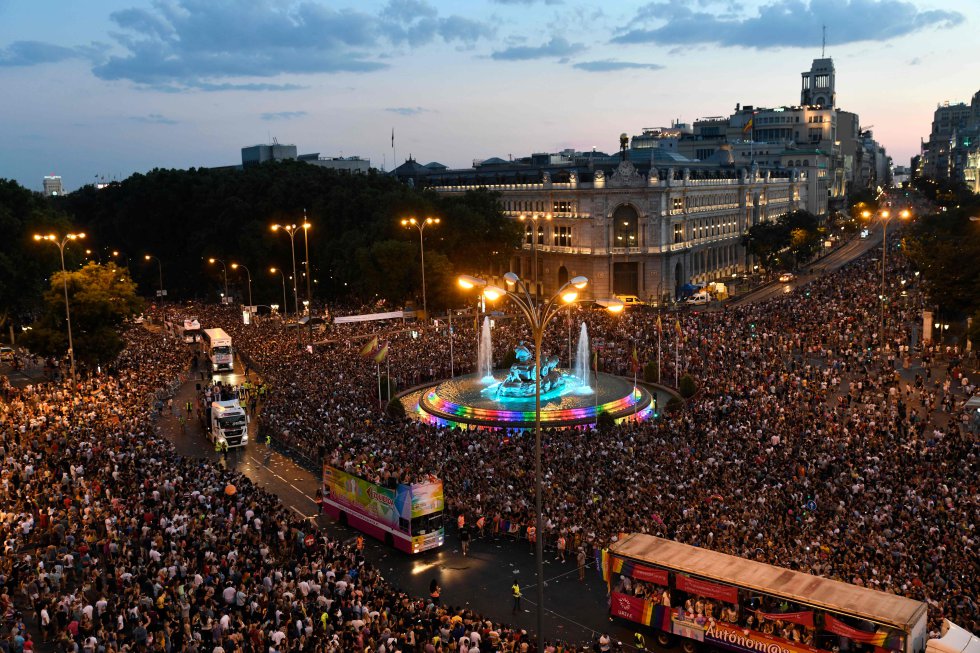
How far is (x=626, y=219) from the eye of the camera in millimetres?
86875

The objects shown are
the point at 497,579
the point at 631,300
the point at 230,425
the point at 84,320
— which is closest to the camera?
the point at 497,579

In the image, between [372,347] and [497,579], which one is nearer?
[497,579]

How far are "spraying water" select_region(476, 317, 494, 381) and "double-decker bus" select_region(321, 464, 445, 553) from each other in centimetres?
1927

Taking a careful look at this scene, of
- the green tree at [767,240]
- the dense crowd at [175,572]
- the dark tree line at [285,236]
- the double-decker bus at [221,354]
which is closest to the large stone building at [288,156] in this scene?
the dark tree line at [285,236]

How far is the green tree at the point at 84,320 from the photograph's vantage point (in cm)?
4853

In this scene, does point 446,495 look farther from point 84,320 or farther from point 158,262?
point 158,262

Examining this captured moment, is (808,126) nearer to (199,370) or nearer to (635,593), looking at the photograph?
(199,370)

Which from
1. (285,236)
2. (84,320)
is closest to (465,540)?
(84,320)

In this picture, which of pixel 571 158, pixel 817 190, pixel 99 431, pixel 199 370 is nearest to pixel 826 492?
pixel 99 431

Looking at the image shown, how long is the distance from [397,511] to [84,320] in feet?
105

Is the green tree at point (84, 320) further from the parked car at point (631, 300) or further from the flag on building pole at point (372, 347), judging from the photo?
the parked car at point (631, 300)

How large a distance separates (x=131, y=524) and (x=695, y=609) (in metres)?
15.4

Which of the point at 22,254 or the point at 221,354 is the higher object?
the point at 22,254

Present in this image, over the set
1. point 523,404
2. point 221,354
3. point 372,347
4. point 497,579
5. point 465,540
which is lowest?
point 497,579
